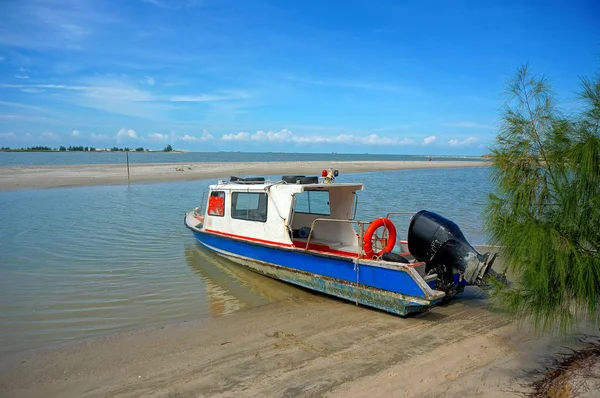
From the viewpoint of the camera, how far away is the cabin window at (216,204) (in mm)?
11086

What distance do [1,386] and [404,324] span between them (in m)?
5.69

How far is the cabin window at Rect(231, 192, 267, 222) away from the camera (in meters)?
9.68

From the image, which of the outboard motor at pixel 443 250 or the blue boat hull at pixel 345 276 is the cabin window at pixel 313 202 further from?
the outboard motor at pixel 443 250

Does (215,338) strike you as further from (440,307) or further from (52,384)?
(440,307)

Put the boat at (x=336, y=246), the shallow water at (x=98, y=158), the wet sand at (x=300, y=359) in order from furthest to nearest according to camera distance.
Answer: the shallow water at (x=98, y=158) → the boat at (x=336, y=246) → the wet sand at (x=300, y=359)

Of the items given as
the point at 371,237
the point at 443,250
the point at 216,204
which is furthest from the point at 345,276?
the point at 216,204

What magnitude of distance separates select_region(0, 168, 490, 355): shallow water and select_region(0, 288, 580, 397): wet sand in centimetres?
88

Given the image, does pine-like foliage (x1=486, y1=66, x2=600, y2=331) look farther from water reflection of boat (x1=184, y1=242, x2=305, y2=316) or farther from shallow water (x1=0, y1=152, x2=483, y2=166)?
shallow water (x1=0, y1=152, x2=483, y2=166)

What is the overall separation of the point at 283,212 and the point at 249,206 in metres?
1.38

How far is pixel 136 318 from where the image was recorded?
755 centimetres

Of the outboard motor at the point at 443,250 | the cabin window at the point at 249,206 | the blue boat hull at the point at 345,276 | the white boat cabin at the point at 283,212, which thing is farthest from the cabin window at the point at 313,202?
the outboard motor at the point at 443,250

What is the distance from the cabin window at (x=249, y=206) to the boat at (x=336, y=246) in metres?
0.02

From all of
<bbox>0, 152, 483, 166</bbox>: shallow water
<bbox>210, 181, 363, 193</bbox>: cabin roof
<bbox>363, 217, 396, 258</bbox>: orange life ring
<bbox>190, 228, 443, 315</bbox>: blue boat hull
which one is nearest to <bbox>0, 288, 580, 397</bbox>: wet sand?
Result: <bbox>190, 228, 443, 315</bbox>: blue boat hull

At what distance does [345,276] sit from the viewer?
7.93m
